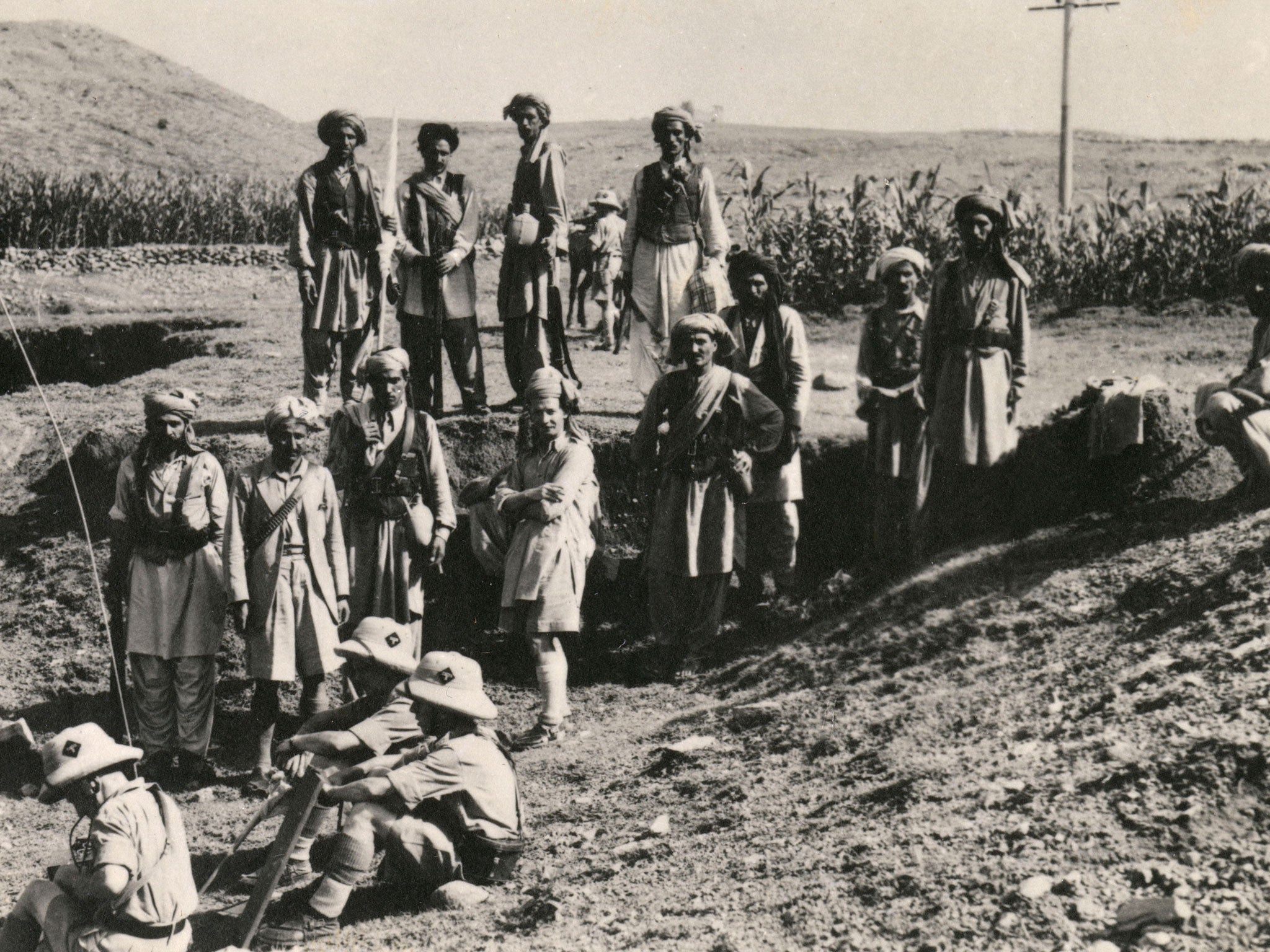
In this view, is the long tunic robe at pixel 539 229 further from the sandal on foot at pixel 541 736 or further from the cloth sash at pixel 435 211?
the sandal on foot at pixel 541 736

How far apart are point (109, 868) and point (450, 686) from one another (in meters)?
1.42

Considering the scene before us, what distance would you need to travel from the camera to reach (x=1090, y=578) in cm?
735

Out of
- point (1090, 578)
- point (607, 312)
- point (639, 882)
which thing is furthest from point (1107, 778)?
point (607, 312)

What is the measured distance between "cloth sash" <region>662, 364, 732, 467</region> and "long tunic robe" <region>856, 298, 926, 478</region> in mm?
874

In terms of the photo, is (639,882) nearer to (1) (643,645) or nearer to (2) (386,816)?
(2) (386,816)

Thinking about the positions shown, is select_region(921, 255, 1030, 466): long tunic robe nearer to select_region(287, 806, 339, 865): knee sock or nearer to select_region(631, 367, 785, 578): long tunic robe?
select_region(631, 367, 785, 578): long tunic robe

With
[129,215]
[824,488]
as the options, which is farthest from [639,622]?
[129,215]

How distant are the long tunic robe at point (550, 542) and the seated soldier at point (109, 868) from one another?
271 cm

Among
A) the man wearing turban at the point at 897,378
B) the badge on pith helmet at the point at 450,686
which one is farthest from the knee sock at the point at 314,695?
the man wearing turban at the point at 897,378

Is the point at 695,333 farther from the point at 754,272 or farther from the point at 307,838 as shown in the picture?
the point at 307,838

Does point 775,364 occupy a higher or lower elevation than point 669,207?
lower

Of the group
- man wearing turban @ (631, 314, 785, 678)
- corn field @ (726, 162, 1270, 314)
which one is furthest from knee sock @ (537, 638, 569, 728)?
corn field @ (726, 162, 1270, 314)

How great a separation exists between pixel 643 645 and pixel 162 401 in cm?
323

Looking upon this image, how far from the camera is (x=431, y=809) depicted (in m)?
5.23
